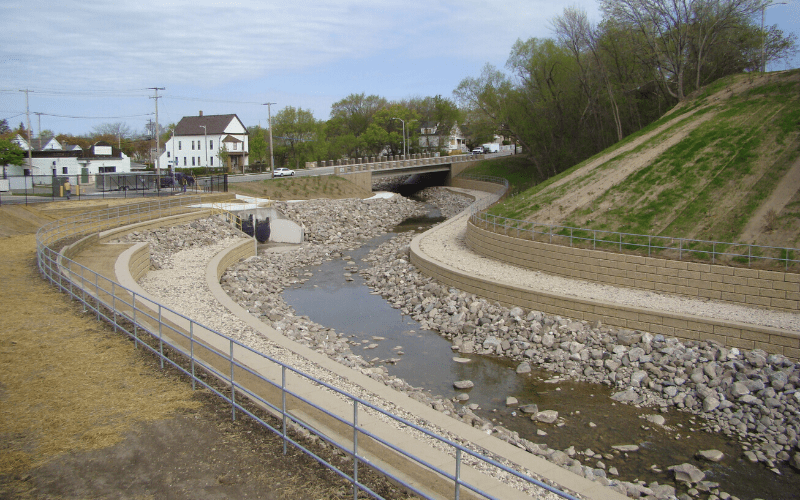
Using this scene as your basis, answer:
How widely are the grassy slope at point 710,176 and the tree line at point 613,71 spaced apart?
547 cm

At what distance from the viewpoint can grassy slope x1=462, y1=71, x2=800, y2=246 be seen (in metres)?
23.8

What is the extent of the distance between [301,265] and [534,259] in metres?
15.0

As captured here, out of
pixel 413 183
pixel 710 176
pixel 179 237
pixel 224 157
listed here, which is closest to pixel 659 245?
pixel 710 176

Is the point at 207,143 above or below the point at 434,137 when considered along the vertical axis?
below

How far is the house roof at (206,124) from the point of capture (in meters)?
89.1

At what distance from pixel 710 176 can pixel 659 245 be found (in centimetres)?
557

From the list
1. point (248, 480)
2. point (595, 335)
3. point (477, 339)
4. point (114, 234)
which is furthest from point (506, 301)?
point (114, 234)

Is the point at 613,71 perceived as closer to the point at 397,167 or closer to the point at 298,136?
the point at 397,167

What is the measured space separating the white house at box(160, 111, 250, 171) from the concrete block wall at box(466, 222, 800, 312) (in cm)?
6950

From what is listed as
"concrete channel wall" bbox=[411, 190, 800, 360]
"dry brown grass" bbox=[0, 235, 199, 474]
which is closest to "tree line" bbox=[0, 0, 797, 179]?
"concrete channel wall" bbox=[411, 190, 800, 360]

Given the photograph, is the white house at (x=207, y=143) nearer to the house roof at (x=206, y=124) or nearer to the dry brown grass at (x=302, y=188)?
the house roof at (x=206, y=124)

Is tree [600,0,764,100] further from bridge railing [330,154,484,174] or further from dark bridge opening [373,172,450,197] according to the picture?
dark bridge opening [373,172,450,197]

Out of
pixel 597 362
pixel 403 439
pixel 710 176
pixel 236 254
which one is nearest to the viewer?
pixel 403 439

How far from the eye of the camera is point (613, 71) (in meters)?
47.9
